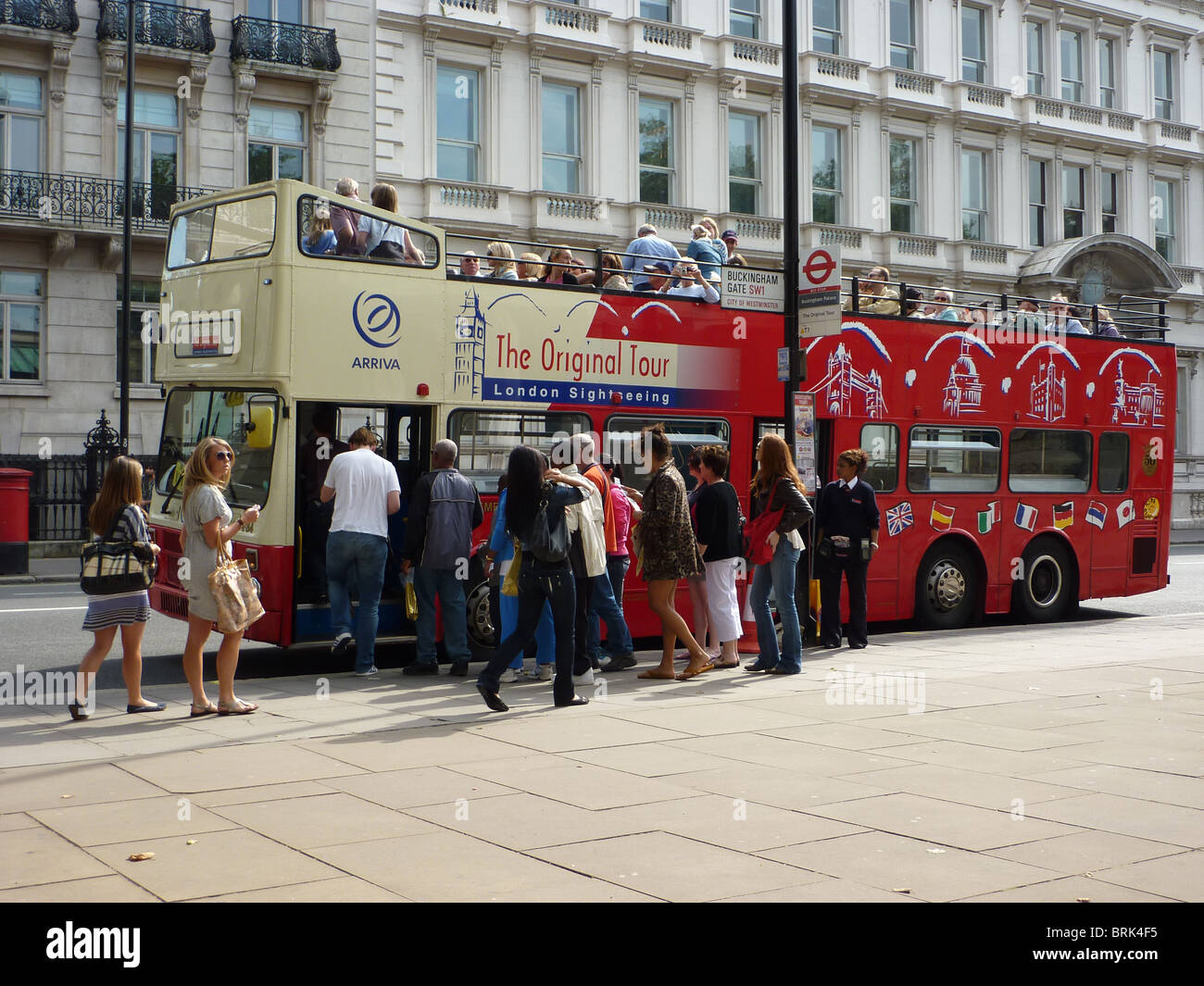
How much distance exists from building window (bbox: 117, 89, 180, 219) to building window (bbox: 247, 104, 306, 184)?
1.47 meters

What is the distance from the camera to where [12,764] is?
7227mm

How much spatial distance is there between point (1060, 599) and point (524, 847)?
11.9 m

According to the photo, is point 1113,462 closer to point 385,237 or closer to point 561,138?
point 385,237

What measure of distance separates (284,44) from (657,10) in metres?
8.61

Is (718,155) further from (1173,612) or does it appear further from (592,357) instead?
(592,357)

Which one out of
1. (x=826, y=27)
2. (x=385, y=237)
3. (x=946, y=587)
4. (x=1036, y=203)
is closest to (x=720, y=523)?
(x=385, y=237)

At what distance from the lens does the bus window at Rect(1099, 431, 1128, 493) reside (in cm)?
1638

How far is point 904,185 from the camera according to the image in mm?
35469

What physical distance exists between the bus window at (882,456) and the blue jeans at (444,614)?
5.18m

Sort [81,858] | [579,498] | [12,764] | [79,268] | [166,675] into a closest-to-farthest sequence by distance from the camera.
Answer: [81,858] < [12,764] < [579,498] < [166,675] < [79,268]

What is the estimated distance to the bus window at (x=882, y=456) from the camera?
46.6 ft

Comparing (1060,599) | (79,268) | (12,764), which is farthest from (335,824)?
(79,268)

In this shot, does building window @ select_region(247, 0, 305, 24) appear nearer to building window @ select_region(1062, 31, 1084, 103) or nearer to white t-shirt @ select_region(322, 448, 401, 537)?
white t-shirt @ select_region(322, 448, 401, 537)

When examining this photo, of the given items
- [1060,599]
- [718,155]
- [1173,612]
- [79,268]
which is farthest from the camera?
[718,155]
